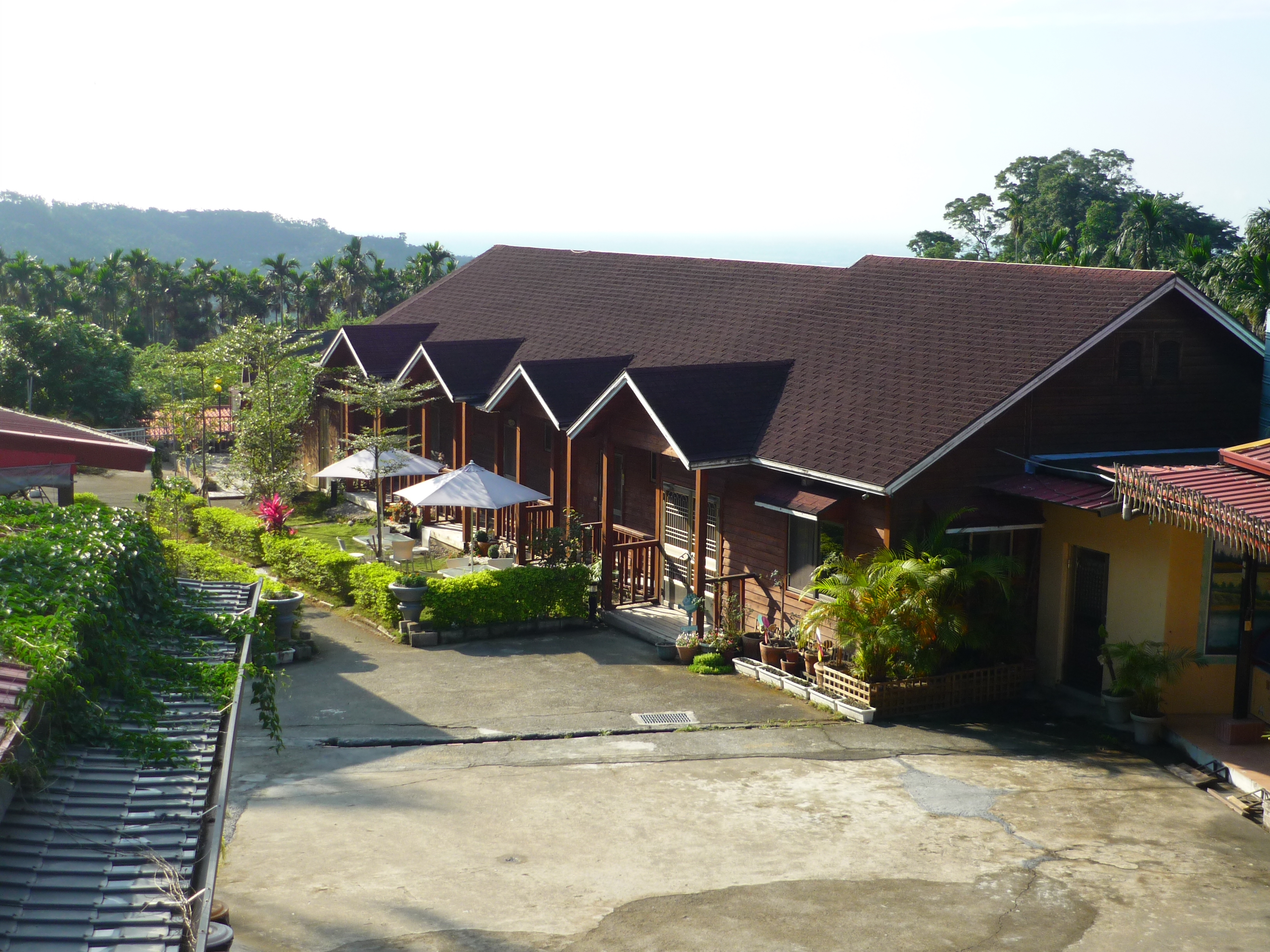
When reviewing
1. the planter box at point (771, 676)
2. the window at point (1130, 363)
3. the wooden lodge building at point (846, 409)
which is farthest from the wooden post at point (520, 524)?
the window at point (1130, 363)

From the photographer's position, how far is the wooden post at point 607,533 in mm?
20984

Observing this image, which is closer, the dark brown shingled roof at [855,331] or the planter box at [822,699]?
the planter box at [822,699]

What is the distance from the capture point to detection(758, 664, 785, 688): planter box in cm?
1728

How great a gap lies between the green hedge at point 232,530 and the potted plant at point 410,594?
249 inches

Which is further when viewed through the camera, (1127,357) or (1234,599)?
(1127,357)

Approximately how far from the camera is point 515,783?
1312cm

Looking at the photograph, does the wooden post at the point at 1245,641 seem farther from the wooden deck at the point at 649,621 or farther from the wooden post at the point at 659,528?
the wooden post at the point at 659,528

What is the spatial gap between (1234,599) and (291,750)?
11.8 m

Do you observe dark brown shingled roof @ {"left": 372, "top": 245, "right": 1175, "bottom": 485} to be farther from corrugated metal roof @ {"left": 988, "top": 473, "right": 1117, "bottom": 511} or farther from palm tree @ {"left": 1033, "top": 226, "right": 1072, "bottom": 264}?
palm tree @ {"left": 1033, "top": 226, "right": 1072, "bottom": 264}

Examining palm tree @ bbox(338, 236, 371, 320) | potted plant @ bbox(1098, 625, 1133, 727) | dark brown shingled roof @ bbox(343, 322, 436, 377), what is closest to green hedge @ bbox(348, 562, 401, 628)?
dark brown shingled roof @ bbox(343, 322, 436, 377)

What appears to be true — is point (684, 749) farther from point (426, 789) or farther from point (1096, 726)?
point (1096, 726)

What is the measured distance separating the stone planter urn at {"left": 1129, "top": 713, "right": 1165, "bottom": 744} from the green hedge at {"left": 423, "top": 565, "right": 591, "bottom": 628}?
9175 mm

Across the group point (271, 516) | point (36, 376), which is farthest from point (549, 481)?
point (36, 376)

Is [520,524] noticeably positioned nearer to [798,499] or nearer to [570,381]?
[570,381]
